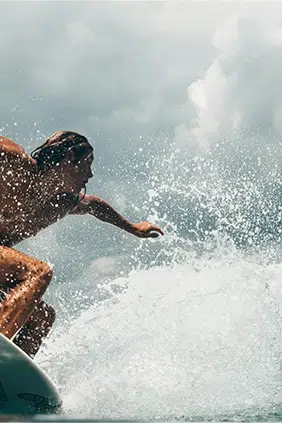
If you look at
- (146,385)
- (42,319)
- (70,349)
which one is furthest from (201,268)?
(42,319)

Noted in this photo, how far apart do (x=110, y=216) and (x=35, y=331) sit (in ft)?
7.49

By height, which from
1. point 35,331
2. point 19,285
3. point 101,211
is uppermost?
point 101,211

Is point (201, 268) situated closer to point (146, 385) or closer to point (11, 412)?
point (146, 385)

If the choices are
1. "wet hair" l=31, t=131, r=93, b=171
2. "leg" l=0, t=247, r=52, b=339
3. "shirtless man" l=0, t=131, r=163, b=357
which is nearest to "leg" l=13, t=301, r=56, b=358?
"shirtless man" l=0, t=131, r=163, b=357

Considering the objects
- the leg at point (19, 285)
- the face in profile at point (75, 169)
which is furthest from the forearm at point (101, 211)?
the leg at point (19, 285)

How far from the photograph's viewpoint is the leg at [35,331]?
6.16m

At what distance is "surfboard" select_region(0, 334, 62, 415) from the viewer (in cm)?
507

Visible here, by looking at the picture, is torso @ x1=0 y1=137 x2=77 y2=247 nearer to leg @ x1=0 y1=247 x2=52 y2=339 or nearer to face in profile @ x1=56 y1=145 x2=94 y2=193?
face in profile @ x1=56 y1=145 x2=94 y2=193

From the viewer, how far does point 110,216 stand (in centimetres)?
805

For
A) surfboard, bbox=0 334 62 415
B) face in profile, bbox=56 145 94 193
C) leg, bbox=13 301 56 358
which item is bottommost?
surfboard, bbox=0 334 62 415

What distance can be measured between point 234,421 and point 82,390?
8.41 feet

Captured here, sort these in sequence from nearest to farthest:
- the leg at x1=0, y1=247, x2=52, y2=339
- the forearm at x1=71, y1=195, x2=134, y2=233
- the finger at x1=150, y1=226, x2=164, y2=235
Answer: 1. the leg at x1=0, y1=247, x2=52, y2=339
2. the forearm at x1=71, y1=195, x2=134, y2=233
3. the finger at x1=150, y1=226, x2=164, y2=235

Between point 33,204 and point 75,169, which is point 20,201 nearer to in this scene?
point 33,204

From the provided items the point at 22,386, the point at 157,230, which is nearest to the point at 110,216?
the point at 157,230
